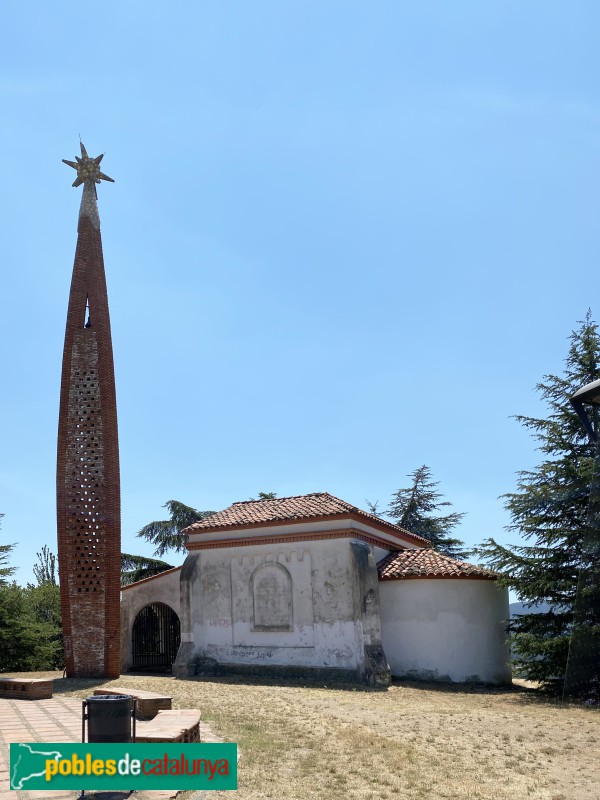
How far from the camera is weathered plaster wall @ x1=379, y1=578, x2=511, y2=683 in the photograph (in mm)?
18312

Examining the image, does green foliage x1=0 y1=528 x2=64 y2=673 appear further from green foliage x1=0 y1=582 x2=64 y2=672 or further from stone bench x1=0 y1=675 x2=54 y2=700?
stone bench x1=0 y1=675 x2=54 y2=700

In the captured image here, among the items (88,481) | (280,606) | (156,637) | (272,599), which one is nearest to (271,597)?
(272,599)

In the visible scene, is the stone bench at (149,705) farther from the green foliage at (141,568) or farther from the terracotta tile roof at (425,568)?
the green foliage at (141,568)

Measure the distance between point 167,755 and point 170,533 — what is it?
101 ft

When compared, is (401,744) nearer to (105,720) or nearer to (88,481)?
(105,720)

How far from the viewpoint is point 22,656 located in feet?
78.1

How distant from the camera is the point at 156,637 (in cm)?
2316

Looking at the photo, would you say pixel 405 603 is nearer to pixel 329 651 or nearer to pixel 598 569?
pixel 329 651

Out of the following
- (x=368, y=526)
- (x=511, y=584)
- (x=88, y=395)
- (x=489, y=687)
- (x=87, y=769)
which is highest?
(x=88, y=395)

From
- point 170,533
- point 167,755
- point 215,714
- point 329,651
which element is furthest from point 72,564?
point 170,533

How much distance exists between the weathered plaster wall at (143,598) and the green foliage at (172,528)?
11642 millimetres

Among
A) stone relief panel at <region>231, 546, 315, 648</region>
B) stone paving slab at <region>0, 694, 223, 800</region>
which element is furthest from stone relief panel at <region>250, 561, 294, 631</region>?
stone paving slab at <region>0, 694, 223, 800</region>

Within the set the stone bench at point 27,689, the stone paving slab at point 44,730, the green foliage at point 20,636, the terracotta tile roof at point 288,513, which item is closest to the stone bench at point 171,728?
the stone paving slab at point 44,730

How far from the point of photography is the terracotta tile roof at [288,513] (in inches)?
739
